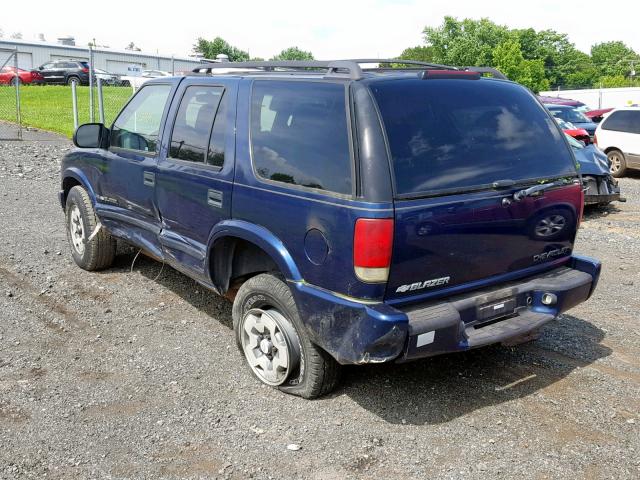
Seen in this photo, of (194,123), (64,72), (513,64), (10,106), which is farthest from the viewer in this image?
(513,64)

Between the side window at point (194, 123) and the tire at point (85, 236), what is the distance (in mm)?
1751

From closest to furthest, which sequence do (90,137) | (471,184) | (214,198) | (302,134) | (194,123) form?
(471,184) < (302,134) < (214,198) < (194,123) < (90,137)

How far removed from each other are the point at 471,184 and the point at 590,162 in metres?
7.40

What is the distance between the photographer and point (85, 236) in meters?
6.18

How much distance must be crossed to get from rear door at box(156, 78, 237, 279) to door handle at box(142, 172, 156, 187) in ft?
0.29

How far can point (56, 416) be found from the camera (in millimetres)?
3746

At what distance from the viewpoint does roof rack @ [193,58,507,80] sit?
11.9 ft

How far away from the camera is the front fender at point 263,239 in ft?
11.8

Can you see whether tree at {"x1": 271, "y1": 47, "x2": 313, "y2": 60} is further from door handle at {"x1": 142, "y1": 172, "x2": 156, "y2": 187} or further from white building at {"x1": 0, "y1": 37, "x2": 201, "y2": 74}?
door handle at {"x1": 142, "y1": 172, "x2": 156, "y2": 187}

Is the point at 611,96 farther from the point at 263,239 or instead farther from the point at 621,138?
the point at 263,239

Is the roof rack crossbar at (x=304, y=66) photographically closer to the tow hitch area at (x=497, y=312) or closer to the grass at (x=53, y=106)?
the tow hitch area at (x=497, y=312)

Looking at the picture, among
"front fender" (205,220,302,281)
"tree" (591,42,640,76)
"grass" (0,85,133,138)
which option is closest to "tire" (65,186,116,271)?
"front fender" (205,220,302,281)

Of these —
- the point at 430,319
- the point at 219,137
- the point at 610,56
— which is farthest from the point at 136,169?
the point at 610,56

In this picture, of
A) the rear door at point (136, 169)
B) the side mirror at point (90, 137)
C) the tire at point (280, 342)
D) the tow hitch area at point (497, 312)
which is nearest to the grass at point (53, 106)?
the side mirror at point (90, 137)
